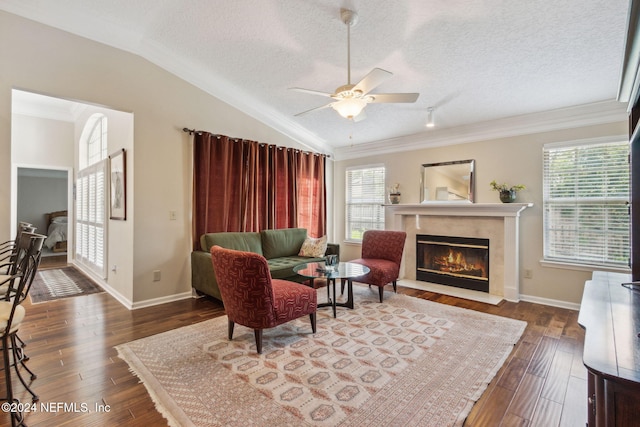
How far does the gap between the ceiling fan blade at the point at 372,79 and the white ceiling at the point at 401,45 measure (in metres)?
0.79

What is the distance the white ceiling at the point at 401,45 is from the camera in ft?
8.53

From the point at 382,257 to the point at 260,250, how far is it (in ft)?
6.28

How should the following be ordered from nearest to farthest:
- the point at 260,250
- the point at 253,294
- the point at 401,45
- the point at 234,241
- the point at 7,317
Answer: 1. the point at 7,317
2. the point at 253,294
3. the point at 401,45
4. the point at 234,241
5. the point at 260,250

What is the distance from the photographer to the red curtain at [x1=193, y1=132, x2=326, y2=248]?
4.27 m

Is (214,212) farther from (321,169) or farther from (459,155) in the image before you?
(459,155)

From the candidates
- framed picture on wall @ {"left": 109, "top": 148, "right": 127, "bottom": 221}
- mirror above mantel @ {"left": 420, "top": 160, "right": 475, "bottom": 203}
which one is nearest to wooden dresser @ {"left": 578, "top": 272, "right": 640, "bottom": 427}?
mirror above mantel @ {"left": 420, "top": 160, "right": 475, "bottom": 203}

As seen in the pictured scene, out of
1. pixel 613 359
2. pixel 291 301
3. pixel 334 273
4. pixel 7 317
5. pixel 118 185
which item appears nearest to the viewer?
pixel 613 359

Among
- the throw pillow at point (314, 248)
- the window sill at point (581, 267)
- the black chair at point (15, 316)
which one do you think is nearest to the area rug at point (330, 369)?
the black chair at point (15, 316)

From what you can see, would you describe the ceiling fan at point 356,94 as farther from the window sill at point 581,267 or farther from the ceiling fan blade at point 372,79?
the window sill at point 581,267

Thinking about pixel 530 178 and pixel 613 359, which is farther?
pixel 530 178

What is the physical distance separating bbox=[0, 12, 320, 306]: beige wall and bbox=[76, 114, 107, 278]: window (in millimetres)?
705

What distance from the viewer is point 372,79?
2.37 m

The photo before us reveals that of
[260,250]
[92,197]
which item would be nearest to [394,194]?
[260,250]

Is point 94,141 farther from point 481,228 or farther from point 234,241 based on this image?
point 481,228
